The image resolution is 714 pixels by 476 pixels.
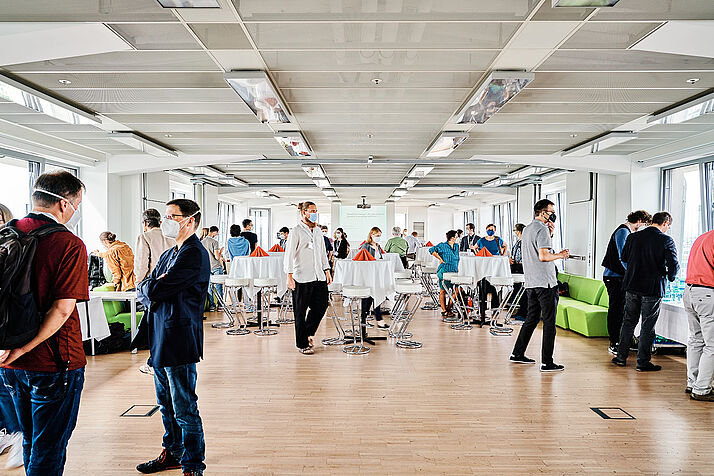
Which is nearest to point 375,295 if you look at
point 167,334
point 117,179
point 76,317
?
point 167,334

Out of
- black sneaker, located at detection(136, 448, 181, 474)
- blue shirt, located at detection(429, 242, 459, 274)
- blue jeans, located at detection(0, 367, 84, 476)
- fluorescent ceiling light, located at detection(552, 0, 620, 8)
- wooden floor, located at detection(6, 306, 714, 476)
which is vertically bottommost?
wooden floor, located at detection(6, 306, 714, 476)

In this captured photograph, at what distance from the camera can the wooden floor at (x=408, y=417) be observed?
311 centimetres

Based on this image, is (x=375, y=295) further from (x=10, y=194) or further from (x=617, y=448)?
(x=10, y=194)

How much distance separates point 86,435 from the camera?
348 cm

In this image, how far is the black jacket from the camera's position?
4988 mm

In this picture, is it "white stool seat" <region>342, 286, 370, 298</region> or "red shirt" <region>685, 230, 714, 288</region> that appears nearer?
"red shirt" <region>685, 230, 714, 288</region>

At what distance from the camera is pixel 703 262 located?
4.29 metres

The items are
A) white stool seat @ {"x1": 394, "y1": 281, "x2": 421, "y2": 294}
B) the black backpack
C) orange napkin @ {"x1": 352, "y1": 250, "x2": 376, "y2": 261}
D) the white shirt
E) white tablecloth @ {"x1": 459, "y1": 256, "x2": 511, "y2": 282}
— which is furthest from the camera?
white tablecloth @ {"x1": 459, "y1": 256, "x2": 511, "y2": 282}

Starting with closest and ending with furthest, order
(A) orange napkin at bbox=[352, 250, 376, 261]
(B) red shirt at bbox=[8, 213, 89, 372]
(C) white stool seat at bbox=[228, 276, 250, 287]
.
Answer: (B) red shirt at bbox=[8, 213, 89, 372] < (A) orange napkin at bbox=[352, 250, 376, 261] < (C) white stool seat at bbox=[228, 276, 250, 287]

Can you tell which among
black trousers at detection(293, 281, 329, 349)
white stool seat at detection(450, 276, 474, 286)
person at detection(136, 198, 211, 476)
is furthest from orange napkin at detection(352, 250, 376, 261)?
person at detection(136, 198, 211, 476)

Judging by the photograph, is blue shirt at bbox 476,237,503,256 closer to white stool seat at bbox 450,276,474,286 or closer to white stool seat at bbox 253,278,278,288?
white stool seat at bbox 450,276,474,286

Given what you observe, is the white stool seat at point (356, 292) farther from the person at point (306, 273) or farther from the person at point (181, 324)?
the person at point (181, 324)

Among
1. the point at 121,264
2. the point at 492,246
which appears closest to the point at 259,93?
the point at 121,264

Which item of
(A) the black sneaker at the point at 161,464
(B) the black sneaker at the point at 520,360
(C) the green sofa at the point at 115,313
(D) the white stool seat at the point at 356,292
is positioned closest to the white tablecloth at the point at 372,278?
(D) the white stool seat at the point at 356,292
